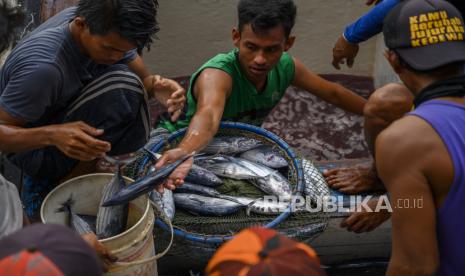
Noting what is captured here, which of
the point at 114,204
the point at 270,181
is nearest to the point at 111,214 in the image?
the point at 114,204

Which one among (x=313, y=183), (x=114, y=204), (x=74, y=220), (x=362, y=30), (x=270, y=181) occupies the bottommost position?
(x=313, y=183)

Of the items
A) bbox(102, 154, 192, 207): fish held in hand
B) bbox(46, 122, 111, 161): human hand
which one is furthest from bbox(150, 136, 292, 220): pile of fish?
bbox(46, 122, 111, 161): human hand

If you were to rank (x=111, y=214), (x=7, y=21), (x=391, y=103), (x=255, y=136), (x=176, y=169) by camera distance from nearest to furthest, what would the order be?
(x=7, y=21)
(x=111, y=214)
(x=176, y=169)
(x=391, y=103)
(x=255, y=136)

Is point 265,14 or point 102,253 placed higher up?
point 265,14

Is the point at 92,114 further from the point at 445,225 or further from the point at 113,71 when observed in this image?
the point at 445,225

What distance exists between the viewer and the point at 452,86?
288cm

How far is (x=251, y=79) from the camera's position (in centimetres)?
457

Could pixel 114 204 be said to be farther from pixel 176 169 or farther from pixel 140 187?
pixel 176 169

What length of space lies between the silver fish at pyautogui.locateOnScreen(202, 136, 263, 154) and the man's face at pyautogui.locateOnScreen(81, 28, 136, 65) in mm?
989

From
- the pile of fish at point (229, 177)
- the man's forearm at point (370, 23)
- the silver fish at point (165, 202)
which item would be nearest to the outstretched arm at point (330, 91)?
the man's forearm at point (370, 23)

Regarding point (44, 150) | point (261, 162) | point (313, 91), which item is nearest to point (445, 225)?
point (261, 162)

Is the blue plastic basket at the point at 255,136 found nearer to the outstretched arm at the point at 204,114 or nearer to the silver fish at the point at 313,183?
the silver fish at the point at 313,183

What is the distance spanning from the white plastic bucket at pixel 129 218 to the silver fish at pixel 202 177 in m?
0.60

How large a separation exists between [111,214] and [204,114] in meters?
1.04
